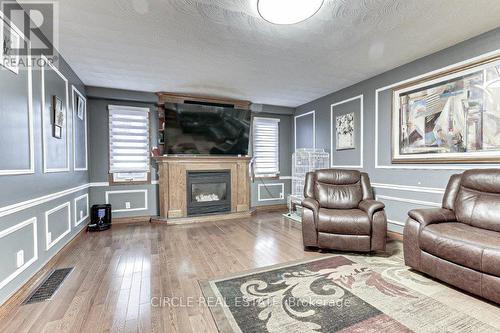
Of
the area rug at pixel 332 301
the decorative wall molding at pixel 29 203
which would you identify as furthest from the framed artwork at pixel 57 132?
the area rug at pixel 332 301

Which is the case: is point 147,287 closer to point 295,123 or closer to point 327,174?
point 327,174

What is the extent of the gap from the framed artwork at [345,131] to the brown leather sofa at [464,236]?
176 centimetres

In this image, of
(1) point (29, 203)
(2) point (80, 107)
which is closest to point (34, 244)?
(1) point (29, 203)

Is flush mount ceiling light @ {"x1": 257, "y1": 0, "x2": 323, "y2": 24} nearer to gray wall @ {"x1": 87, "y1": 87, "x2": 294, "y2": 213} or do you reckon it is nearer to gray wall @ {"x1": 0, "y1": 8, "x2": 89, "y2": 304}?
gray wall @ {"x1": 0, "y1": 8, "x2": 89, "y2": 304}

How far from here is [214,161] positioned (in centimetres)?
479

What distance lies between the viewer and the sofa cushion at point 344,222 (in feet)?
9.03

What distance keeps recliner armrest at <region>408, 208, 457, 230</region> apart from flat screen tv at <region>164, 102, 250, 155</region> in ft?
11.2

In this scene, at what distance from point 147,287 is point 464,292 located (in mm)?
2709

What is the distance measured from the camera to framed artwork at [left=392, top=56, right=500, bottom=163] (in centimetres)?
249

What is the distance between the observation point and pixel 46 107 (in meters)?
2.54

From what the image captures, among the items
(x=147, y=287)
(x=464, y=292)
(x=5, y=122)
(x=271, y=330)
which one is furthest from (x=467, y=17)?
(x=5, y=122)

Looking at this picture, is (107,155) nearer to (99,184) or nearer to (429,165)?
(99,184)

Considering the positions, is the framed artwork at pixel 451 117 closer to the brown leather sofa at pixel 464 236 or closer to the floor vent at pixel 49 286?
the brown leather sofa at pixel 464 236

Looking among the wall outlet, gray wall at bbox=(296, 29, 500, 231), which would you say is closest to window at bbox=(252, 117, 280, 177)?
gray wall at bbox=(296, 29, 500, 231)
